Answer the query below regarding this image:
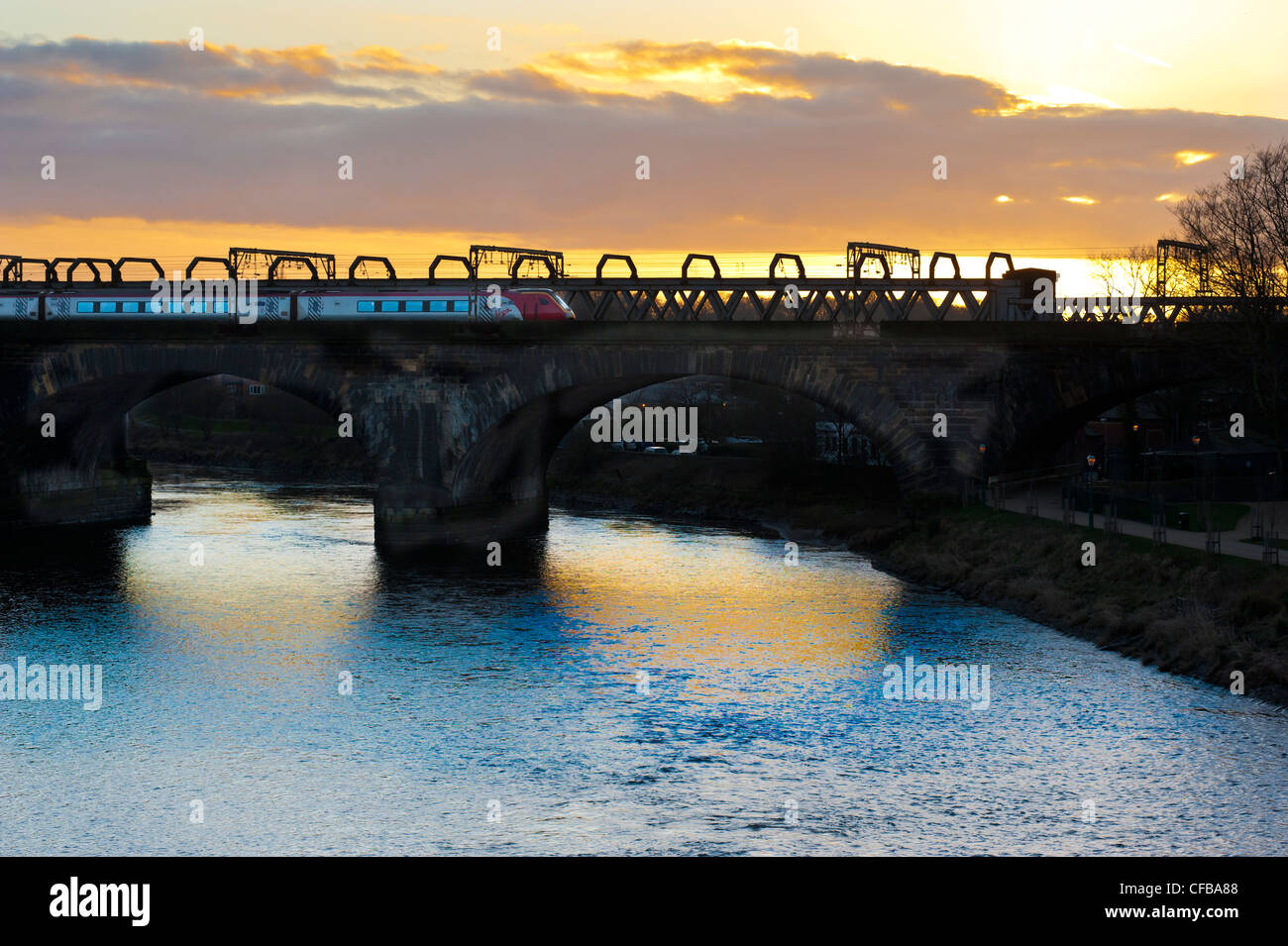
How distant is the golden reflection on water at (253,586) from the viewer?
39.3 m

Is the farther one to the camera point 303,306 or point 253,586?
point 303,306

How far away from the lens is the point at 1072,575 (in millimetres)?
42406

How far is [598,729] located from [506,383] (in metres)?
29.3

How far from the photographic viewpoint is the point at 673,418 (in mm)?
107250

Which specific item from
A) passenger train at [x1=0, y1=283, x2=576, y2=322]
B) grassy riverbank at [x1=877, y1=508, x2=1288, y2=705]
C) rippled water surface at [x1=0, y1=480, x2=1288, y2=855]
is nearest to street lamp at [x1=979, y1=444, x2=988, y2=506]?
grassy riverbank at [x1=877, y1=508, x2=1288, y2=705]

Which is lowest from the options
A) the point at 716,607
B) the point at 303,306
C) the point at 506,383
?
the point at 716,607

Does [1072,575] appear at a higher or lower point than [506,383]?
lower

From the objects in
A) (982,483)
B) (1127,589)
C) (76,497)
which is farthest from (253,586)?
(1127,589)

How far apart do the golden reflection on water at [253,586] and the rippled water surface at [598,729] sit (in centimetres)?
21

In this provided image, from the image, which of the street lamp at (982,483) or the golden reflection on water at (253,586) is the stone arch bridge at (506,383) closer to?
the street lamp at (982,483)

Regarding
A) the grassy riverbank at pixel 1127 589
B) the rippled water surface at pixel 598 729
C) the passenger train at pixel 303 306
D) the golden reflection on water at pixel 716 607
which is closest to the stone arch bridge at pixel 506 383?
the passenger train at pixel 303 306

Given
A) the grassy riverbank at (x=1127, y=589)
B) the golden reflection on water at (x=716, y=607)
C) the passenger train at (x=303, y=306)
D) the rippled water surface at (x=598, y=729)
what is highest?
the passenger train at (x=303, y=306)

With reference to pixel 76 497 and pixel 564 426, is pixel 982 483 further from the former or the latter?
pixel 76 497

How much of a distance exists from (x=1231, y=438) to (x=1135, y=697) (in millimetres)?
37803
